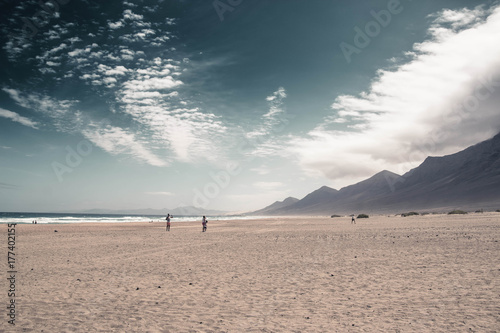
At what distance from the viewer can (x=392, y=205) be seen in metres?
186

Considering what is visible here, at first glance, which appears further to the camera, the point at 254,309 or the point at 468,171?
the point at 468,171

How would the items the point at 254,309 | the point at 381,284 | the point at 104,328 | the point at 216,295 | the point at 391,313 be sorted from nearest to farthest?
the point at 104,328 < the point at 391,313 < the point at 254,309 < the point at 216,295 < the point at 381,284

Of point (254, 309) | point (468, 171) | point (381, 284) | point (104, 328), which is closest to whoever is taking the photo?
point (104, 328)

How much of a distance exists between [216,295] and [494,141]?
239 m

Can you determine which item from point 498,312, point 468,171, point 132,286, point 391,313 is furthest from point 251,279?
point 468,171

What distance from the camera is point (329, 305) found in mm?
8148

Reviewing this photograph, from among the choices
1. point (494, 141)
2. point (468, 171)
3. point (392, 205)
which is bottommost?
point (392, 205)

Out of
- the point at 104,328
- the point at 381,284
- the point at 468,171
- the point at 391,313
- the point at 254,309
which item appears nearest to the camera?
the point at 104,328

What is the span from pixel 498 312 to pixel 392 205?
19830cm

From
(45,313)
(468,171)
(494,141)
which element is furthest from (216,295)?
(494,141)

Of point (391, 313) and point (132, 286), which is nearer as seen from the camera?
point (391, 313)

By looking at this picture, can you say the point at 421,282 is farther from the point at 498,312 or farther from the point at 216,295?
the point at 216,295

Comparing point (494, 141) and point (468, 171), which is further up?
point (494, 141)

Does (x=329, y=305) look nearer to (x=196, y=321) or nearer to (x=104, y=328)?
(x=196, y=321)
